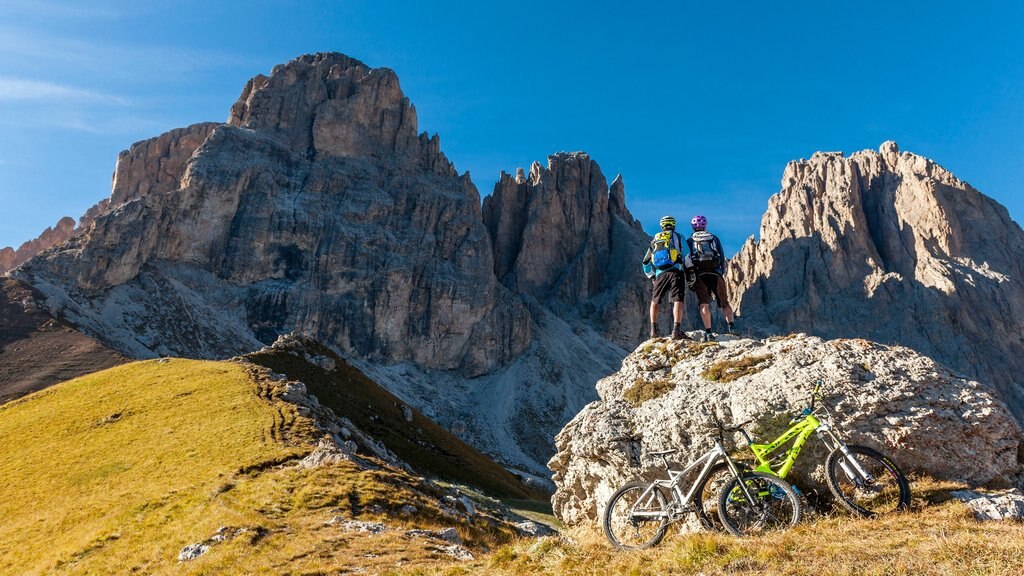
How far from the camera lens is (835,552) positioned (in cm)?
765

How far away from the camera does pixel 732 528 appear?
951 centimetres

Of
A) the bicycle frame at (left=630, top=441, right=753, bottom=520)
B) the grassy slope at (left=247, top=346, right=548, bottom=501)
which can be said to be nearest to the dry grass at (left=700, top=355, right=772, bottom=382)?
the bicycle frame at (left=630, top=441, right=753, bottom=520)

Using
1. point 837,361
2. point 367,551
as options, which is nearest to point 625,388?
point 837,361

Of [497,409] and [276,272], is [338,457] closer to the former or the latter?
[497,409]

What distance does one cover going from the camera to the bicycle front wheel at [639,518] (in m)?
10.3

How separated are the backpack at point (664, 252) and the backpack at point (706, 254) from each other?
512 mm

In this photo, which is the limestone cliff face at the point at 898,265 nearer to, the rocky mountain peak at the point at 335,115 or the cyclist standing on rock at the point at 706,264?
the rocky mountain peak at the point at 335,115

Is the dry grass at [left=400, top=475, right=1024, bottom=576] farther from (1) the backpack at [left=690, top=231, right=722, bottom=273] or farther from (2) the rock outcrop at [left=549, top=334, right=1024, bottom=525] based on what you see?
(1) the backpack at [left=690, top=231, right=722, bottom=273]

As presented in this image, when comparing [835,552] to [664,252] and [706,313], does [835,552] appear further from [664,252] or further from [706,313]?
[664,252]

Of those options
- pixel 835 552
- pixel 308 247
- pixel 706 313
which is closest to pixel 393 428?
pixel 706 313

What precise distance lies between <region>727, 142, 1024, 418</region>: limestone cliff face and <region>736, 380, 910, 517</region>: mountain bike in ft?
580

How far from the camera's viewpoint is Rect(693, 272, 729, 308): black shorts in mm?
16094

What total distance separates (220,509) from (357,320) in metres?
143

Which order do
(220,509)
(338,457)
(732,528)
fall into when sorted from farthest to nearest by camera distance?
(338,457) < (220,509) < (732,528)
